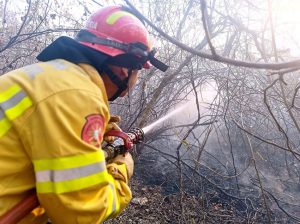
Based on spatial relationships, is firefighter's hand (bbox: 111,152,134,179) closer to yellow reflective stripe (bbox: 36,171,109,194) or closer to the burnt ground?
yellow reflective stripe (bbox: 36,171,109,194)

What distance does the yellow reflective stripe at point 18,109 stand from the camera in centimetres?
138

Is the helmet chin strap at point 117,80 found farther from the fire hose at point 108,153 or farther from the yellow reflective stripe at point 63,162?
the yellow reflective stripe at point 63,162

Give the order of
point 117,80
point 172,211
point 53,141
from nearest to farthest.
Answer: point 53,141
point 117,80
point 172,211

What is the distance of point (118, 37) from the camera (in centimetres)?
192

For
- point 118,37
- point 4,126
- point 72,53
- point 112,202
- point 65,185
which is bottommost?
point 112,202

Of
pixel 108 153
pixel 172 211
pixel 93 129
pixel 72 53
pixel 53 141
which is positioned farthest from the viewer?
pixel 172 211

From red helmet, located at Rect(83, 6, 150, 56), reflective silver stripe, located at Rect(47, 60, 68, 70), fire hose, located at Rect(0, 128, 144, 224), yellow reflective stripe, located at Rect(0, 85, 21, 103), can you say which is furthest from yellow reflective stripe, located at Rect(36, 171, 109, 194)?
red helmet, located at Rect(83, 6, 150, 56)

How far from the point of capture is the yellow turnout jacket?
1.37m

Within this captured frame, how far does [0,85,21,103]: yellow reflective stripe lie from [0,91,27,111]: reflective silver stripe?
0.02 metres

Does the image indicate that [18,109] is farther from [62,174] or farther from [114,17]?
[114,17]

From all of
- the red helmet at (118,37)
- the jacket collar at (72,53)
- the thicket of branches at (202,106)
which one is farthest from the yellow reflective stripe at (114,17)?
the thicket of branches at (202,106)

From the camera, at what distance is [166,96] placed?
4.44 metres

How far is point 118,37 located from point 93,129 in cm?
67

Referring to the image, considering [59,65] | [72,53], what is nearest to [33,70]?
[59,65]
